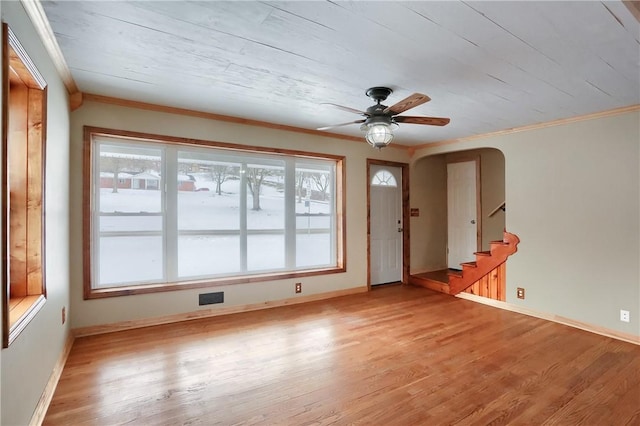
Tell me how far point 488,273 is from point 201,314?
3.79m

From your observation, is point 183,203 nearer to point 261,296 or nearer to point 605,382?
point 261,296

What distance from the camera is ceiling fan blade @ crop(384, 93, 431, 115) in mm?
2344

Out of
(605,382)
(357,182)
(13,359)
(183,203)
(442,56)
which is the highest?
(442,56)

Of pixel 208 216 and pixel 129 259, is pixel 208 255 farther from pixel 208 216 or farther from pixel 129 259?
pixel 129 259

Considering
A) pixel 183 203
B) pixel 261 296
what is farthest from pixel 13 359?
pixel 261 296

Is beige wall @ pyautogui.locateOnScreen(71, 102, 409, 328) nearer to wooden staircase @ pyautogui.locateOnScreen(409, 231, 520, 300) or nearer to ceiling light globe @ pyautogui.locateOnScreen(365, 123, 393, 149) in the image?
wooden staircase @ pyautogui.locateOnScreen(409, 231, 520, 300)

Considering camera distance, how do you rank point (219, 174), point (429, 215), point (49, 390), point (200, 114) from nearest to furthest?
1. point (49, 390)
2. point (200, 114)
3. point (219, 174)
4. point (429, 215)

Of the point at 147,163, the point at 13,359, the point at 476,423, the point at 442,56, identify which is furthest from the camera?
the point at 147,163

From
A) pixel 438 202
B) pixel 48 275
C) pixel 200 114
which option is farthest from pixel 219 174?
pixel 438 202

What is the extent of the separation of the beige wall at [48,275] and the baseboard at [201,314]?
1.23 feet

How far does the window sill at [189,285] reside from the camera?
3.32 metres

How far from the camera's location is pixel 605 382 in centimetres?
242

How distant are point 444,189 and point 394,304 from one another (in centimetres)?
288

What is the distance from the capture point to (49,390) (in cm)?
217
